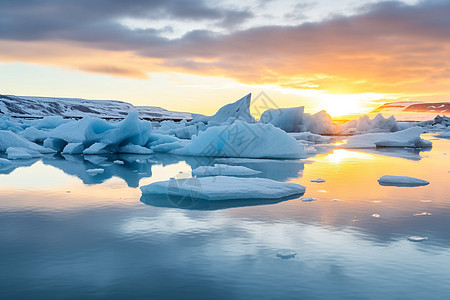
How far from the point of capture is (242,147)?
45.1 ft

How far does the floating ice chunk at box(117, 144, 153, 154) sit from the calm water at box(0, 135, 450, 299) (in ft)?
26.3

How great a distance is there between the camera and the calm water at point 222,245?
3125 millimetres

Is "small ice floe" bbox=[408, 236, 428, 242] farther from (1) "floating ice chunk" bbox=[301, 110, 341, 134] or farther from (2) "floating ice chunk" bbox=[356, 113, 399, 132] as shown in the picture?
(2) "floating ice chunk" bbox=[356, 113, 399, 132]

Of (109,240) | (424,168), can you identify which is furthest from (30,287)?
(424,168)

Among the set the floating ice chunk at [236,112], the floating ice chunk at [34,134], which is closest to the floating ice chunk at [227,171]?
the floating ice chunk at [34,134]

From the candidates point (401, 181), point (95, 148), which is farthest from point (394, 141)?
point (95, 148)

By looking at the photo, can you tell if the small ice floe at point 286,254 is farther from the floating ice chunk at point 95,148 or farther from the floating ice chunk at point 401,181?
the floating ice chunk at point 95,148

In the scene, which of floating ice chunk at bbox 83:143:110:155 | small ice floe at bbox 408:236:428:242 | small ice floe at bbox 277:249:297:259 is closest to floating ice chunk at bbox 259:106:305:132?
floating ice chunk at bbox 83:143:110:155

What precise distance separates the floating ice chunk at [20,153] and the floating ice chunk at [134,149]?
3064 mm

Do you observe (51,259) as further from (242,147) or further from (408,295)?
(242,147)

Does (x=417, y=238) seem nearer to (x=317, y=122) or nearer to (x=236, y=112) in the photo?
(x=236, y=112)

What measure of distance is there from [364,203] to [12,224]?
492cm

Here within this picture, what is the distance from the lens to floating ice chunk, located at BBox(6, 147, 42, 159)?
43.3 feet

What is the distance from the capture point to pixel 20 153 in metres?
13.4
